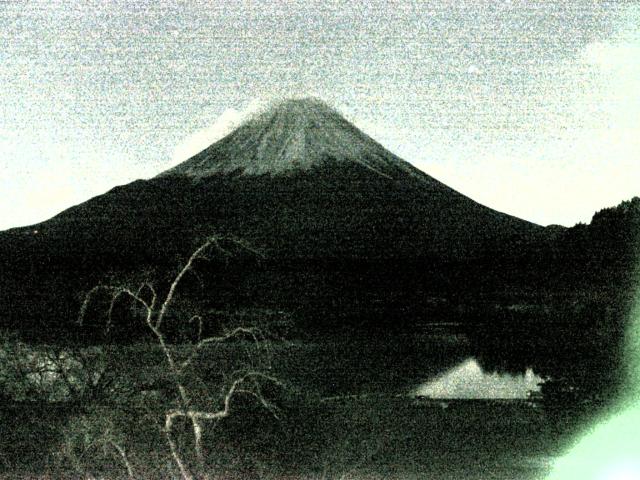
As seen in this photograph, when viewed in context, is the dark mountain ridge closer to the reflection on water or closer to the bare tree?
the bare tree

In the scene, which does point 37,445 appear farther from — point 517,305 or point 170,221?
point 170,221

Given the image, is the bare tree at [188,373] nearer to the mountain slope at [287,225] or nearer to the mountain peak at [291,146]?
the mountain slope at [287,225]

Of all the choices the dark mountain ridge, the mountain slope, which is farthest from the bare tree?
the mountain slope

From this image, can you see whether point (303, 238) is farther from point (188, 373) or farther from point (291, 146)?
point (188, 373)

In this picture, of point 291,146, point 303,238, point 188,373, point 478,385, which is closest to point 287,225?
point 303,238

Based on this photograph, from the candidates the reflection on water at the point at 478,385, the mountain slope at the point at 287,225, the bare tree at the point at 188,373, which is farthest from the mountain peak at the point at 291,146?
the bare tree at the point at 188,373

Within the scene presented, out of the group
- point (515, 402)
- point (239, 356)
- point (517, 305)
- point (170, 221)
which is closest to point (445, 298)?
point (517, 305)
